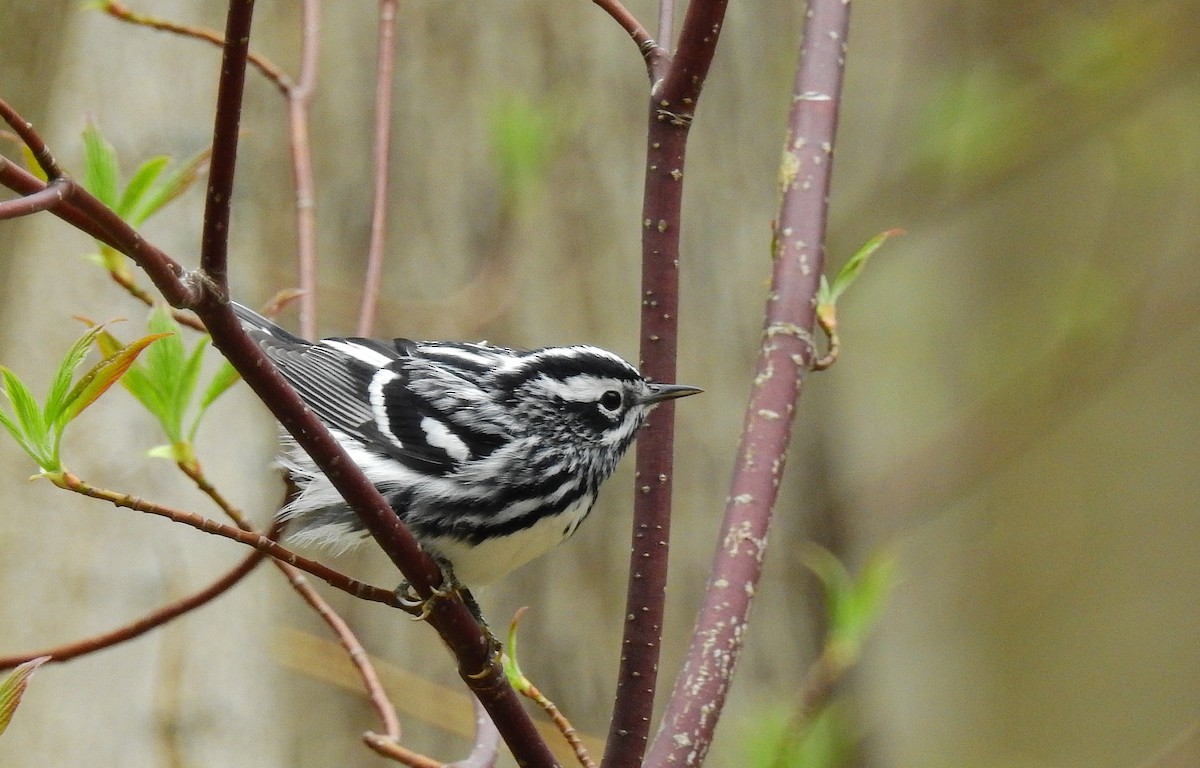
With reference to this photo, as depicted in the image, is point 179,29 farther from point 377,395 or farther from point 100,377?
point 100,377

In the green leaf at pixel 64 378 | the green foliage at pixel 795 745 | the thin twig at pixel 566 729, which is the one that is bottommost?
the green foliage at pixel 795 745

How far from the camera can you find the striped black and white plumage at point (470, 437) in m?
1.42

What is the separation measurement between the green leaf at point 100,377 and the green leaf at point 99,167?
44cm

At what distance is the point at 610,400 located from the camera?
1.57 m

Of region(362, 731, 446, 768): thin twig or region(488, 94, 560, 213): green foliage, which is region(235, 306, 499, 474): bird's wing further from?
region(488, 94, 560, 213): green foliage

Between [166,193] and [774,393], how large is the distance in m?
0.74

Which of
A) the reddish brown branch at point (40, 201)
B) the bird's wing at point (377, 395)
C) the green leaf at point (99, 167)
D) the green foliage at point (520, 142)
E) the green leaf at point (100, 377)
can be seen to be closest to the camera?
the reddish brown branch at point (40, 201)

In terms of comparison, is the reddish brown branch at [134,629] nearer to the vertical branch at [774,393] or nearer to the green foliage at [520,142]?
the vertical branch at [774,393]

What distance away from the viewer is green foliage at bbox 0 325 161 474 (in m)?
0.93

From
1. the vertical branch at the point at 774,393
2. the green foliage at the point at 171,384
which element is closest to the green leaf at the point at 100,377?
the green foliage at the point at 171,384

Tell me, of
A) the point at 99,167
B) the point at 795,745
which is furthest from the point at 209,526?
the point at 795,745

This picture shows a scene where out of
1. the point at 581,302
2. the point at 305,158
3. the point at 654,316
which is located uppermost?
the point at 305,158

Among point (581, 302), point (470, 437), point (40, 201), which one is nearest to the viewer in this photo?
point (40, 201)

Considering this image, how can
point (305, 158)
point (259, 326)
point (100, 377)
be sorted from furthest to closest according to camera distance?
point (305, 158), point (259, 326), point (100, 377)
